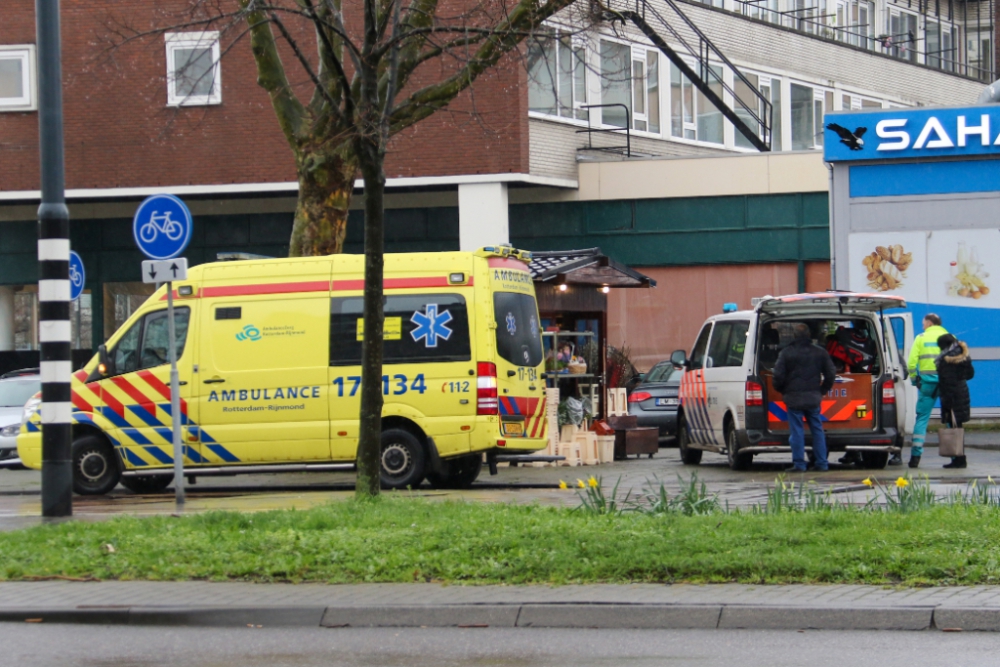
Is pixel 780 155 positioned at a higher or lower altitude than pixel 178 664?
higher

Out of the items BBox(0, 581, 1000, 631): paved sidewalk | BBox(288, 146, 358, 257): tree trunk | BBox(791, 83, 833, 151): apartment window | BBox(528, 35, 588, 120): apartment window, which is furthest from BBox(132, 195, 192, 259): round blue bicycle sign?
BBox(791, 83, 833, 151): apartment window

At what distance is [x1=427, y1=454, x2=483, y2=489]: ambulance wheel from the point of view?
16219mm

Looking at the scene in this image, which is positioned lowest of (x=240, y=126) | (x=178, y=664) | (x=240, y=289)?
(x=178, y=664)

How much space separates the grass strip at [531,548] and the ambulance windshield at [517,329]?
5233mm

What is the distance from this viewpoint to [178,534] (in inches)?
405

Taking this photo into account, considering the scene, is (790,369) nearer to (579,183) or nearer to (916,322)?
(916,322)

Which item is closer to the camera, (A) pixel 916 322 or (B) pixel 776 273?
(A) pixel 916 322

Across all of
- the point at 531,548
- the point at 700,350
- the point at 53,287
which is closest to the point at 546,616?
the point at 531,548

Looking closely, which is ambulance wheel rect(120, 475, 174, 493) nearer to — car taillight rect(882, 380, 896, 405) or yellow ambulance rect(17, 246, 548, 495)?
yellow ambulance rect(17, 246, 548, 495)

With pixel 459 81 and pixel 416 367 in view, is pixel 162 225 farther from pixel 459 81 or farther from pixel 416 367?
pixel 459 81

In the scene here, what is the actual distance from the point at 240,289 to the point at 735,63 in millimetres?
21024

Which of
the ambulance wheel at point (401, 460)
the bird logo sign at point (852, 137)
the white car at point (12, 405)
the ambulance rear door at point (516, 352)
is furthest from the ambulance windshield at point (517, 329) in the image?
the white car at point (12, 405)

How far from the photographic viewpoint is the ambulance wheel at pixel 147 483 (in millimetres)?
17047

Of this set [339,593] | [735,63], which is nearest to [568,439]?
[339,593]
